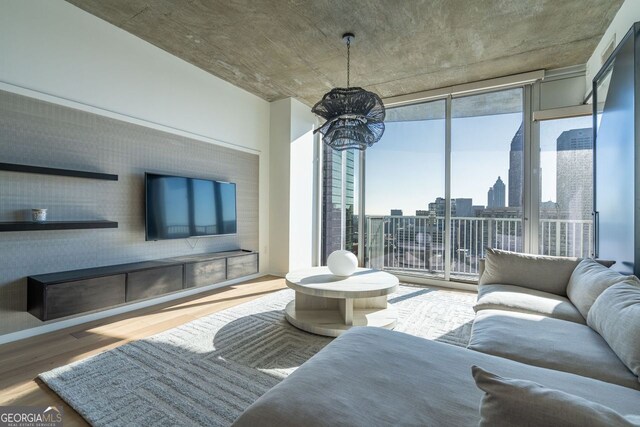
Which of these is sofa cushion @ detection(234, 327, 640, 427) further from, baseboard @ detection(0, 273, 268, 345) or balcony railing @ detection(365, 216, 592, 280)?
balcony railing @ detection(365, 216, 592, 280)

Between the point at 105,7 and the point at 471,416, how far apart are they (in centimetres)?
384

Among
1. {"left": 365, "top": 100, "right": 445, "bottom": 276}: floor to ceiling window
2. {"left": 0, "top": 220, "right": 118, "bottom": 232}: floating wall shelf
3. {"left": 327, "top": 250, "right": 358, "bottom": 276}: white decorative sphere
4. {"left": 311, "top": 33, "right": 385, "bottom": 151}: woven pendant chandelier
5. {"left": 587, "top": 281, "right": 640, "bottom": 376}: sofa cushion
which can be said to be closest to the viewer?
{"left": 587, "top": 281, "right": 640, "bottom": 376}: sofa cushion

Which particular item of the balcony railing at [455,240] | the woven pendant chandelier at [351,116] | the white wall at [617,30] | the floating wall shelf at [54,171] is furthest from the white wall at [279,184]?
Answer: the white wall at [617,30]

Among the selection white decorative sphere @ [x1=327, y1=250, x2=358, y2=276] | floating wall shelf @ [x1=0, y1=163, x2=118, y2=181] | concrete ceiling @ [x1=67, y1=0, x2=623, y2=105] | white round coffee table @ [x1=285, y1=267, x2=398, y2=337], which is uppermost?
concrete ceiling @ [x1=67, y1=0, x2=623, y2=105]

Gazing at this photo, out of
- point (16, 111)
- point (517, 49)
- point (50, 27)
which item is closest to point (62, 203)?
point (16, 111)

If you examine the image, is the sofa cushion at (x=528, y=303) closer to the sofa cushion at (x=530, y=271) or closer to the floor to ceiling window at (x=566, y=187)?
the sofa cushion at (x=530, y=271)

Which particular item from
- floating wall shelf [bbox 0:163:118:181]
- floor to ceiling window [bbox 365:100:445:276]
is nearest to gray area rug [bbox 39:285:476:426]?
floating wall shelf [bbox 0:163:118:181]

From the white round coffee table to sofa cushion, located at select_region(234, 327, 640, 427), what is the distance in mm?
1177

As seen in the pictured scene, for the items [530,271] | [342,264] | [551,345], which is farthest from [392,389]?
[530,271]

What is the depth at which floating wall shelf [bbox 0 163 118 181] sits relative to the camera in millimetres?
2307

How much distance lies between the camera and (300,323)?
267 centimetres

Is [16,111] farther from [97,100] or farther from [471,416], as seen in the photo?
[471,416]

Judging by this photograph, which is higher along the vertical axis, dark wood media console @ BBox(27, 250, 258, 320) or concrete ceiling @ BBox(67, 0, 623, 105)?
concrete ceiling @ BBox(67, 0, 623, 105)

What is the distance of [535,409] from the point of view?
0.62 metres
